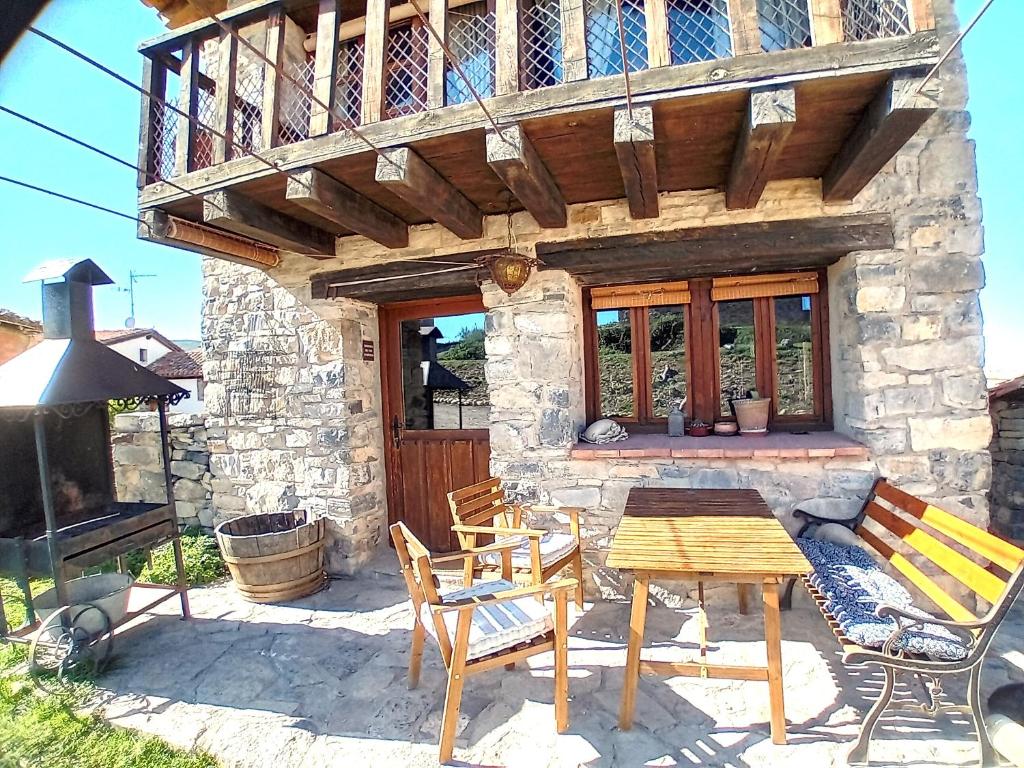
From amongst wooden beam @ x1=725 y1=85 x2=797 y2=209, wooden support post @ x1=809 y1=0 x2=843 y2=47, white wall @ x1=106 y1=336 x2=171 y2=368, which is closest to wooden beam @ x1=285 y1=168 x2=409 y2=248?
wooden beam @ x1=725 y1=85 x2=797 y2=209

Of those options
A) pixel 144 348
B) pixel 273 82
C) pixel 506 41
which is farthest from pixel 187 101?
pixel 144 348

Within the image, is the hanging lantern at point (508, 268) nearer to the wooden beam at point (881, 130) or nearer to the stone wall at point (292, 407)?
the stone wall at point (292, 407)

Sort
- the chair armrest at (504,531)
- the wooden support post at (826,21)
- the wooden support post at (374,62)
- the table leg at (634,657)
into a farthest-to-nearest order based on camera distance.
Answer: the wooden support post at (374,62) < the chair armrest at (504,531) < the wooden support post at (826,21) < the table leg at (634,657)

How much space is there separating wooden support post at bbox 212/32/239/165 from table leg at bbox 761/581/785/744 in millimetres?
3855

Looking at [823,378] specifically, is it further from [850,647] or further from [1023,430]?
[850,647]

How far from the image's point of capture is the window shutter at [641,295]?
160 inches

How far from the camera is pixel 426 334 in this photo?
473 cm

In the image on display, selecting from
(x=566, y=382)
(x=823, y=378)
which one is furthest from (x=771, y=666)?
(x=823, y=378)

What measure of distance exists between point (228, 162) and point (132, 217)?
74cm

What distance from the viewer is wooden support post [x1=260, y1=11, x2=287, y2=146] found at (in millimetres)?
3109

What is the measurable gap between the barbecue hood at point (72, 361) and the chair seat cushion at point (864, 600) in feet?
13.0

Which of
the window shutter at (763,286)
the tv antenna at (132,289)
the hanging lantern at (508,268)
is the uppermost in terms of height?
the tv antenna at (132,289)

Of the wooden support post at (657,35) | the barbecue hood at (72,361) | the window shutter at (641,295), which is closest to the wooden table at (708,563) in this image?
the window shutter at (641,295)

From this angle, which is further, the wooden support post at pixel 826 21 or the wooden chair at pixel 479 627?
the wooden support post at pixel 826 21
